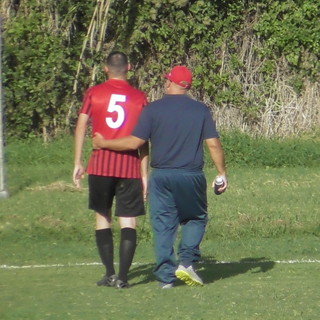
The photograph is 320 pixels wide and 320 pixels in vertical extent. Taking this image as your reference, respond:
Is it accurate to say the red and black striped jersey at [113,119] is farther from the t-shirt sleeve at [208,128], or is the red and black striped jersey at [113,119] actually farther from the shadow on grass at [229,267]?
the shadow on grass at [229,267]

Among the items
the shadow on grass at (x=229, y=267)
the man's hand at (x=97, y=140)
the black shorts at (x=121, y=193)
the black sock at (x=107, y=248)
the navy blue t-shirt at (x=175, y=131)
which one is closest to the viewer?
the navy blue t-shirt at (x=175, y=131)

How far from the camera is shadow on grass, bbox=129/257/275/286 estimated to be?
909 centimetres

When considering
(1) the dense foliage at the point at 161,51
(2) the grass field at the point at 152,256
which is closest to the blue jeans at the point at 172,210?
(2) the grass field at the point at 152,256

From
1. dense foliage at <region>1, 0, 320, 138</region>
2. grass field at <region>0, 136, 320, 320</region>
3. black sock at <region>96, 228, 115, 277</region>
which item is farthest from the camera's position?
dense foliage at <region>1, 0, 320, 138</region>

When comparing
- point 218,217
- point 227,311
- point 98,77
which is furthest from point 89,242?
point 98,77

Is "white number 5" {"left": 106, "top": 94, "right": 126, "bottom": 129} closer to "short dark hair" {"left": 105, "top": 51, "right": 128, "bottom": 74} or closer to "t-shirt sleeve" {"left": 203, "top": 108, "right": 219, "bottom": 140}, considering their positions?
"short dark hair" {"left": 105, "top": 51, "right": 128, "bottom": 74}

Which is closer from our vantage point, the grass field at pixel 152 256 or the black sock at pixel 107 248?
the grass field at pixel 152 256

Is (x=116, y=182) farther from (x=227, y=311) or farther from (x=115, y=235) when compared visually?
(x=115, y=235)

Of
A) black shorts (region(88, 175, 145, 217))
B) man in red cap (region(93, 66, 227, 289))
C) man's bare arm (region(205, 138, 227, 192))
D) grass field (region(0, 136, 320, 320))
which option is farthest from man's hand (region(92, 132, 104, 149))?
grass field (region(0, 136, 320, 320))

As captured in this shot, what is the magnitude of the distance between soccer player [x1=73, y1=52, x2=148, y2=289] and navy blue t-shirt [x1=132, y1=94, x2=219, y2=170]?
0.17 metres

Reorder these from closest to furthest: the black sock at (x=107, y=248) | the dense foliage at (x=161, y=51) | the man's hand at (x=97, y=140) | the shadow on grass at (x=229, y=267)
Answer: the man's hand at (x=97, y=140) → the black sock at (x=107, y=248) → the shadow on grass at (x=229, y=267) → the dense foliage at (x=161, y=51)

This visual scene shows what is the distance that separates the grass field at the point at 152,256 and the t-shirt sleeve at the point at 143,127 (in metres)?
1.24

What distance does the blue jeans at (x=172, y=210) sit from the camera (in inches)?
329

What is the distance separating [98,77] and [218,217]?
210 inches
